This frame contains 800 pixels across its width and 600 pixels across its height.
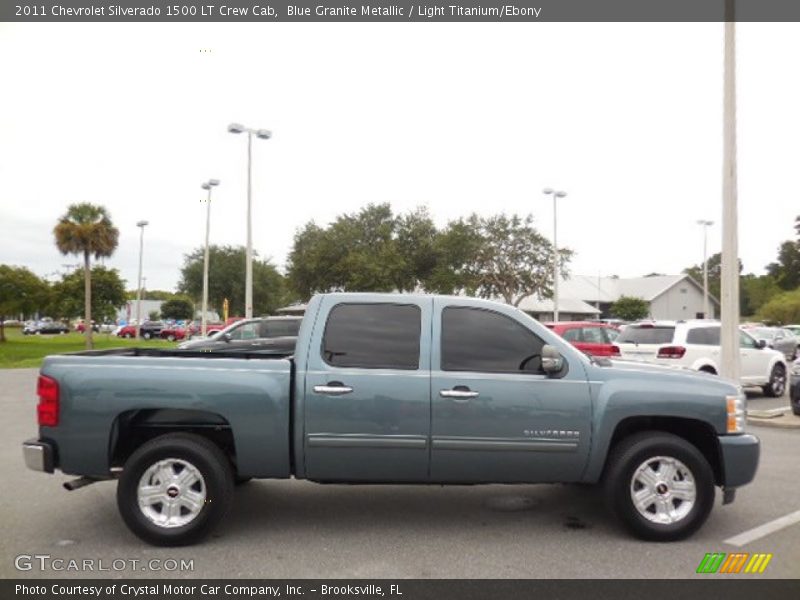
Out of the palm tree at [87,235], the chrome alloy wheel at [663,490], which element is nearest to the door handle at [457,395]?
the chrome alloy wheel at [663,490]

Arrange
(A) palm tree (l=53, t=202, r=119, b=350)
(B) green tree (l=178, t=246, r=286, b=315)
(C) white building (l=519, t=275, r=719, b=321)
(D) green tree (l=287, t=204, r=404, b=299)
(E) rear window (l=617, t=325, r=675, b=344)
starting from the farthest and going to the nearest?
(C) white building (l=519, t=275, r=719, b=321)
(B) green tree (l=178, t=246, r=286, b=315)
(D) green tree (l=287, t=204, r=404, b=299)
(A) palm tree (l=53, t=202, r=119, b=350)
(E) rear window (l=617, t=325, r=675, b=344)

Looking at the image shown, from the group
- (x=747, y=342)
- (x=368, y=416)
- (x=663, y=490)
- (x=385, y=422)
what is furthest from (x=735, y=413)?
(x=747, y=342)

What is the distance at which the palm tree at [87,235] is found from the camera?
120ft

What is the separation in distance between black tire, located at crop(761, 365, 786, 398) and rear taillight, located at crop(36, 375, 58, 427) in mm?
14515

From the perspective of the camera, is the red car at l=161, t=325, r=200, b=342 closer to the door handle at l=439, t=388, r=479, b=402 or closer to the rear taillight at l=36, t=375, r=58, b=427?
the rear taillight at l=36, t=375, r=58, b=427

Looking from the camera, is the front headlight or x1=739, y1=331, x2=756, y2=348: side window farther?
x1=739, y1=331, x2=756, y2=348: side window

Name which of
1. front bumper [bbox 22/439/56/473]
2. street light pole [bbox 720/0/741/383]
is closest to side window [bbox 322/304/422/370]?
front bumper [bbox 22/439/56/473]

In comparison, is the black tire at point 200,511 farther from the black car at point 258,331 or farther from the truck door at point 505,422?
the black car at point 258,331

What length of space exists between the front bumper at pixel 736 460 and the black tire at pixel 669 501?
15 centimetres

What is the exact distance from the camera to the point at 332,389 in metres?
→ 4.88

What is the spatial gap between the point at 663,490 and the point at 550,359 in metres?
1.35

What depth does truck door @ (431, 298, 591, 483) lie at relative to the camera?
4.90 m

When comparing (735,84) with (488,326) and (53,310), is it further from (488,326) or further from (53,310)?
(53,310)

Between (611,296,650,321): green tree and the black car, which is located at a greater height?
(611,296,650,321): green tree
